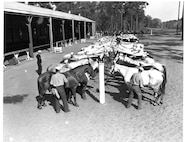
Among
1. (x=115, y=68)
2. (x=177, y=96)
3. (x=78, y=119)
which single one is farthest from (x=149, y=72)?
(x=78, y=119)

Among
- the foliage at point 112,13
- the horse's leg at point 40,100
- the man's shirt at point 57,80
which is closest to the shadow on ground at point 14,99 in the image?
the horse's leg at point 40,100

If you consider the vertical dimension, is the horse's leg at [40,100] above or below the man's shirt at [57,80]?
below

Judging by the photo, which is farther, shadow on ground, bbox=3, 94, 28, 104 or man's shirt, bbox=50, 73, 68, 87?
shadow on ground, bbox=3, 94, 28, 104

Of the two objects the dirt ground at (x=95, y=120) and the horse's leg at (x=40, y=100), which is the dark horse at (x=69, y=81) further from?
the dirt ground at (x=95, y=120)

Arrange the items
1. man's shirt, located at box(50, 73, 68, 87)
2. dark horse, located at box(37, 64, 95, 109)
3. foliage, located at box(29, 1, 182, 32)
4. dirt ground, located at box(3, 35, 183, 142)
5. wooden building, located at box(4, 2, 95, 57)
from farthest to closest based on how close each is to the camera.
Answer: foliage, located at box(29, 1, 182, 32), wooden building, located at box(4, 2, 95, 57), dark horse, located at box(37, 64, 95, 109), man's shirt, located at box(50, 73, 68, 87), dirt ground, located at box(3, 35, 183, 142)

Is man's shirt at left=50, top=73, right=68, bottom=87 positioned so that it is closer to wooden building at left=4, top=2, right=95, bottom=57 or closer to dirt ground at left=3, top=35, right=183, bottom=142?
dirt ground at left=3, top=35, right=183, bottom=142

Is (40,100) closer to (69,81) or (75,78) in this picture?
(69,81)

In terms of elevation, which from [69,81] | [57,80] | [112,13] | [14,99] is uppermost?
[112,13]

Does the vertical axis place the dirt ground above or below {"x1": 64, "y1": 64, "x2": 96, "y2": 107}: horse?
below

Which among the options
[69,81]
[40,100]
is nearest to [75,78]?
[69,81]

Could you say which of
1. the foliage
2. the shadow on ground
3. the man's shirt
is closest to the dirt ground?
the shadow on ground

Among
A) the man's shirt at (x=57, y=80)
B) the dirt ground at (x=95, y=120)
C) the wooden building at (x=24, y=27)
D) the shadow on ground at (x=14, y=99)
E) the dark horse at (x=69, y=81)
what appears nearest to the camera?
the dirt ground at (x=95, y=120)

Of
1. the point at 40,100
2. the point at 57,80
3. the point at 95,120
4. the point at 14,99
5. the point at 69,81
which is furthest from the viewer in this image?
the point at 14,99

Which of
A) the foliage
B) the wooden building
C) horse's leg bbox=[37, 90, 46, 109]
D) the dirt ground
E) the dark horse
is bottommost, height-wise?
the dirt ground
